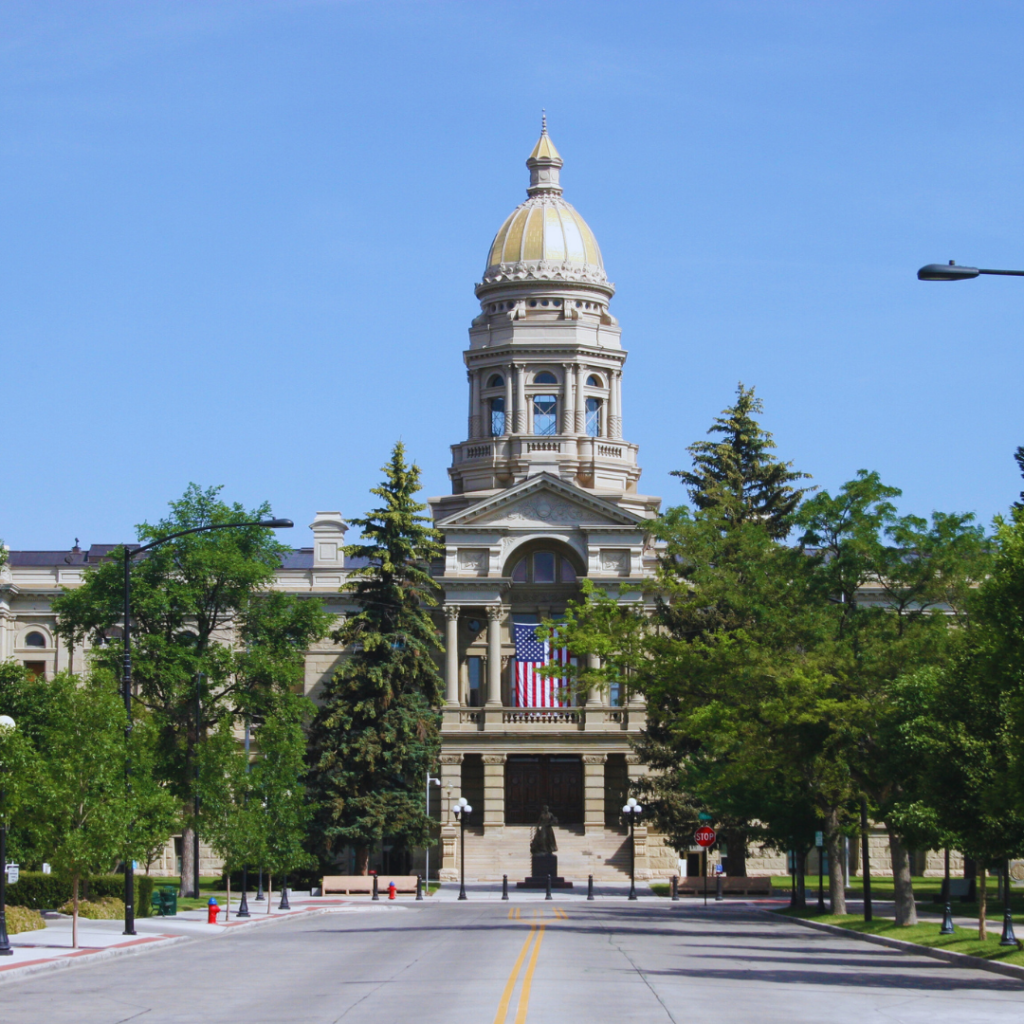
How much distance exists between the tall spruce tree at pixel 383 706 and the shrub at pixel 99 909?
2061 centimetres

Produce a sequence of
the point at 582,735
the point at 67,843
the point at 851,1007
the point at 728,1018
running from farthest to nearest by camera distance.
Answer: the point at 582,735
the point at 67,843
the point at 851,1007
the point at 728,1018

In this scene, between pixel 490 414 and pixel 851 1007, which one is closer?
pixel 851 1007

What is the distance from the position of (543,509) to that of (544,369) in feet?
34.9

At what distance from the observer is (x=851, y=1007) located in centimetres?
2217

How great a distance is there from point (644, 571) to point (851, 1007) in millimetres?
60341

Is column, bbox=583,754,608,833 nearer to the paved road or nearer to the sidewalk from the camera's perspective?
the sidewalk

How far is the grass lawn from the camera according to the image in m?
31.2

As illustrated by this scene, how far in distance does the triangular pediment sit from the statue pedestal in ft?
56.1

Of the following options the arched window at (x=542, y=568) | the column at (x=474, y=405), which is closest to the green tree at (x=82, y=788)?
the arched window at (x=542, y=568)

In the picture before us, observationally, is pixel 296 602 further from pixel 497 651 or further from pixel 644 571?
pixel 644 571

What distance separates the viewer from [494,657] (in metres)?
81.7

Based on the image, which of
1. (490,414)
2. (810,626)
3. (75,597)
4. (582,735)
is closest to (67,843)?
(810,626)

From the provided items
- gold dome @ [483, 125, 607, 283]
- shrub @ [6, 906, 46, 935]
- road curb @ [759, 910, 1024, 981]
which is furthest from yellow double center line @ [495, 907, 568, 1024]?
gold dome @ [483, 125, 607, 283]

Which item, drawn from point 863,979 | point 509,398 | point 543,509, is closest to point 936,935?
point 863,979
